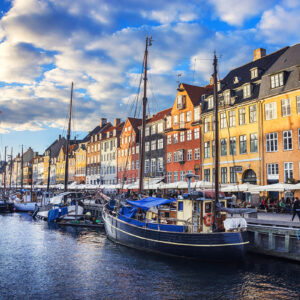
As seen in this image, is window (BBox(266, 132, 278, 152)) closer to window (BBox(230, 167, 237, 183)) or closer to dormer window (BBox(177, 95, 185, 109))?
window (BBox(230, 167, 237, 183))

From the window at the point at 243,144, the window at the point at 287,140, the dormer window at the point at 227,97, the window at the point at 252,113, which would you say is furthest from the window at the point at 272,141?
the dormer window at the point at 227,97

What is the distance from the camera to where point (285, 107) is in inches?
1455

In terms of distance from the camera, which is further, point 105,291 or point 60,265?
point 60,265

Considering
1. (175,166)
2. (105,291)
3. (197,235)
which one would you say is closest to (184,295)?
(105,291)

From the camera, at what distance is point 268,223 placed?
75.0ft

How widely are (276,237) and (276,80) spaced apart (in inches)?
873

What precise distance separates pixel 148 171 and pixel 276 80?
28.5 metres

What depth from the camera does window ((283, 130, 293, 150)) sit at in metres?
36.1

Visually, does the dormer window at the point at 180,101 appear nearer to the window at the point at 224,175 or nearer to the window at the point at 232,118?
the window at the point at 232,118

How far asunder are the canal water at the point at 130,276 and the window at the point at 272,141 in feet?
60.9

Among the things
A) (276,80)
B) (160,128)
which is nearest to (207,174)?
(276,80)

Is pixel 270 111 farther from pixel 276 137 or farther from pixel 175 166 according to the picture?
pixel 175 166

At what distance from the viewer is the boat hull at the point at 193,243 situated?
1914cm

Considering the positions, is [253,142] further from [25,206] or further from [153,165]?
[25,206]
